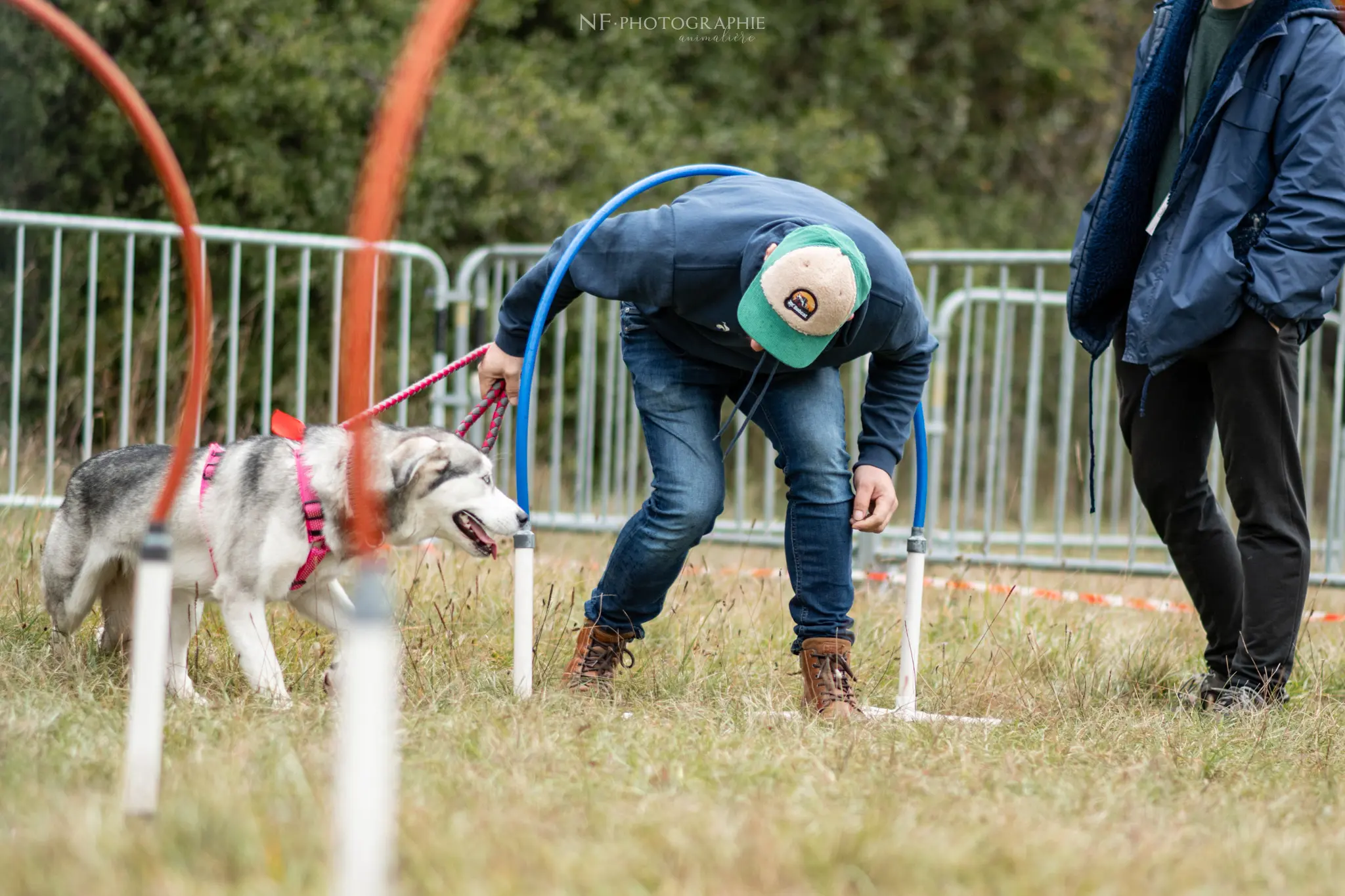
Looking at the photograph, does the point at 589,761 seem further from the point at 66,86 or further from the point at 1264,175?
the point at 66,86

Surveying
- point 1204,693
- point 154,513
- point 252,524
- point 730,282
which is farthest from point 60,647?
point 1204,693

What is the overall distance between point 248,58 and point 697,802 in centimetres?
903

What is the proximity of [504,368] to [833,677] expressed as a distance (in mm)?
1218

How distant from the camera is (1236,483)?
4.01m

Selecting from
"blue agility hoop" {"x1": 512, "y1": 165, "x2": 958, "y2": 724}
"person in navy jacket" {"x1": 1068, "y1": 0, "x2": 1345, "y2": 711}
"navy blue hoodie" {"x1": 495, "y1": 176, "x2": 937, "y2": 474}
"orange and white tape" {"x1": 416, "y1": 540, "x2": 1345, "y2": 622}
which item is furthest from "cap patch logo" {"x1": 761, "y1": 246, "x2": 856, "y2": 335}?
"orange and white tape" {"x1": 416, "y1": 540, "x2": 1345, "y2": 622}

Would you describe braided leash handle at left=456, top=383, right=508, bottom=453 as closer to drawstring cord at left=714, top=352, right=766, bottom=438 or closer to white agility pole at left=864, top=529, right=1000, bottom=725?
drawstring cord at left=714, top=352, right=766, bottom=438

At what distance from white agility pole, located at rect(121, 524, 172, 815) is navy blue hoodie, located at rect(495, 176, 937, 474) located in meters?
1.57

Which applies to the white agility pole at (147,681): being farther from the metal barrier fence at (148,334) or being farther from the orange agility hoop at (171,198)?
the metal barrier fence at (148,334)

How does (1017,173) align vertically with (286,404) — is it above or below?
above

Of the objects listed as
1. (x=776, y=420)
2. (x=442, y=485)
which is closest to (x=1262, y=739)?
(x=776, y=420)

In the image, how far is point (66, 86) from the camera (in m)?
10.3

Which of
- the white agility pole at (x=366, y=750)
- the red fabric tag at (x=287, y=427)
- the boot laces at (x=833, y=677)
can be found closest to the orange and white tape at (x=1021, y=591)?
the boot laces at (x=833, y=677)

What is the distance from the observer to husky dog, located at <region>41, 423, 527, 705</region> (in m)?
3.78

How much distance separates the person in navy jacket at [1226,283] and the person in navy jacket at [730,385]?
2.24 feet
